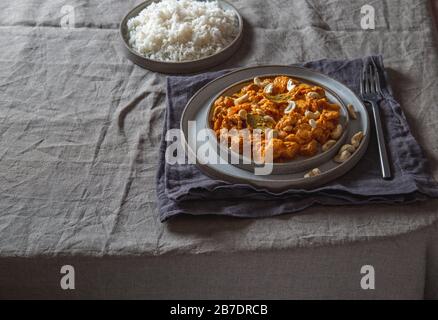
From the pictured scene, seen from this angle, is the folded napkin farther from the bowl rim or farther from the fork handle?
the bowl rim

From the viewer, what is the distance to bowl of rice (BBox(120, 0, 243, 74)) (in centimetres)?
149

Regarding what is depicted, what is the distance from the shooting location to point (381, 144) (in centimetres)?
120

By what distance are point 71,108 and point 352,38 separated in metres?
0.74

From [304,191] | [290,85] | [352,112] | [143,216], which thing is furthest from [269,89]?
[143,216]

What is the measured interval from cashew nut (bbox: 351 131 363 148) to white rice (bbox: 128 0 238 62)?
18.7 inches

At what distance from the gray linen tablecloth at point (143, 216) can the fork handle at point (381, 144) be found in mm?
74

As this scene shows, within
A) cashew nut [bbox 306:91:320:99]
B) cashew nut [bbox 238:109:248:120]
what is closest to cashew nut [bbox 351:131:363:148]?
cashew nut [bbox 306:91:320:99]

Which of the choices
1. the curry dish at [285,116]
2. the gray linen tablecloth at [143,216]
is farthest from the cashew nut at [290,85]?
the gray linen tablecloth at [143,216]

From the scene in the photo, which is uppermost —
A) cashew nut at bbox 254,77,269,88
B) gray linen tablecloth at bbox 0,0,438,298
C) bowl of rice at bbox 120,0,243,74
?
bowl of rice at bbox 120,0,243,74

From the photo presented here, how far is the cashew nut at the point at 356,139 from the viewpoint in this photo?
119 cm

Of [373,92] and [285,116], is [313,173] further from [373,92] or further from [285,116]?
[373,92]

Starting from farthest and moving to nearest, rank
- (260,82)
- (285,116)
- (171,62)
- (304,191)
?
(171,62)
(260,82)
(285,116)
(304,191)

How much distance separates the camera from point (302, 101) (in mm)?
1242

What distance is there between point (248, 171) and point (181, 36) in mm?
507
